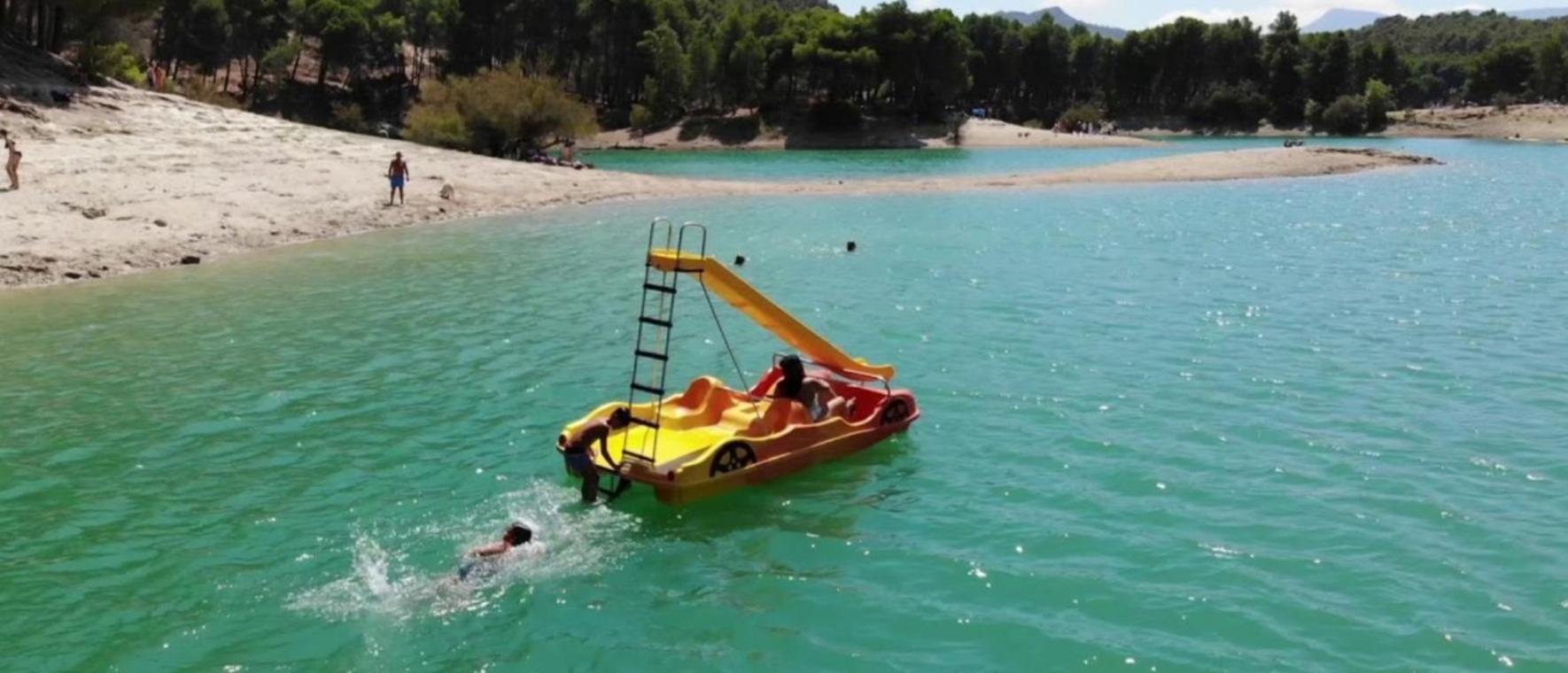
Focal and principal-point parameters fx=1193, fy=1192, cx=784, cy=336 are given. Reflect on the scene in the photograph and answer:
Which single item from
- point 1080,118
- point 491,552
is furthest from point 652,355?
Answer: point 1080,118

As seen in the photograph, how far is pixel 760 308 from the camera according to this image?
53.7ft

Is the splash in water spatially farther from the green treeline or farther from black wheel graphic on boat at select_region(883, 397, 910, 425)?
the green treeline

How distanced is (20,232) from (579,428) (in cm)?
2451

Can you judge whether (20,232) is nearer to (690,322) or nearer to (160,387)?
(160,387)

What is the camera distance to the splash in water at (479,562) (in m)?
11.7

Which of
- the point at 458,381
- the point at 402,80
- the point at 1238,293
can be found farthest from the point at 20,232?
the point at 402,80

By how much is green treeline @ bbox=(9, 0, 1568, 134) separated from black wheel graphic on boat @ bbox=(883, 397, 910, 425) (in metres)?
81.4

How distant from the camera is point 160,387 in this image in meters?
19.7

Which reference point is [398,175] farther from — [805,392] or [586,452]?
[586,452]

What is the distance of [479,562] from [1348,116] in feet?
438

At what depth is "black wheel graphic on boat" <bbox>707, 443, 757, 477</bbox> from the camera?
46.7 feet

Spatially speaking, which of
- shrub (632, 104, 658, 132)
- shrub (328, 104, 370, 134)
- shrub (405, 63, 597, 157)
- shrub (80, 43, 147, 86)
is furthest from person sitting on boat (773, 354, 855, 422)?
shrub (632, 104, 658, 132)

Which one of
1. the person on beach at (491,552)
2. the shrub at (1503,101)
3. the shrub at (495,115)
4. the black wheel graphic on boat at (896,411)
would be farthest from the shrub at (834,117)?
the person on beach at (491,552)

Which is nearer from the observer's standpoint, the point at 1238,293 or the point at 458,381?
the point at 458,381
